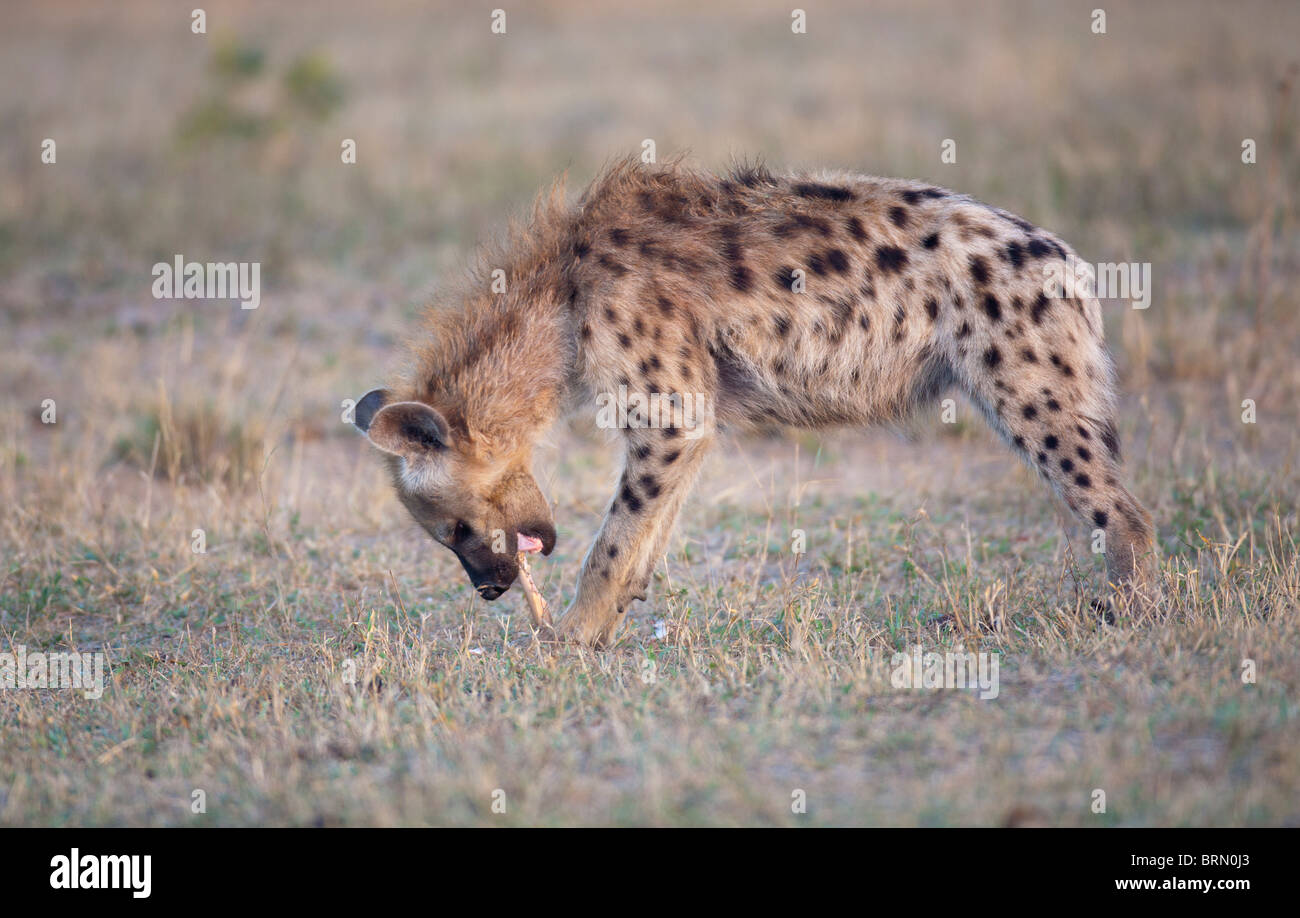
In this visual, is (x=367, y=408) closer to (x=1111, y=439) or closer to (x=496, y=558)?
(x=496, y=558)

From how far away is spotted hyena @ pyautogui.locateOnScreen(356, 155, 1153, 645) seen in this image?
215 inches

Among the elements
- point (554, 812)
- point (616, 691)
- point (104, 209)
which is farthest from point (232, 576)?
point (104, 209)

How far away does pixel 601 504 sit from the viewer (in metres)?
7.67

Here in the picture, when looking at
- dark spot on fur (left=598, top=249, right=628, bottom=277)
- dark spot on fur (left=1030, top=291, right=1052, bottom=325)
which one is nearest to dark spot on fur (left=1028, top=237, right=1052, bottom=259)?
dark spot on fur (left=1030, top=291, right=1052, bottom=325)

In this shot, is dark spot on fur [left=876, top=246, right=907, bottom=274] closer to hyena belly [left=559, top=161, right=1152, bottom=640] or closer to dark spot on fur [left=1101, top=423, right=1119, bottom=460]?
hyena belly [left=559, top=161, right=1152, bottom=640]

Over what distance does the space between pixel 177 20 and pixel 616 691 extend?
21.0m

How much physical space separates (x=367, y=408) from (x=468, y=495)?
0.53 meters

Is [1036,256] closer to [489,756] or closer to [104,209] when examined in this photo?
[489,756]

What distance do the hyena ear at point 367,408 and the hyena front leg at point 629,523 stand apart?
3.29 ft

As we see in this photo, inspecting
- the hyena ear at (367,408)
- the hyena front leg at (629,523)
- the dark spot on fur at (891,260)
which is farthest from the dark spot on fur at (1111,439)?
the hyena ear at (367,408)

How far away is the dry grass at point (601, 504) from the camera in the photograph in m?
4.32

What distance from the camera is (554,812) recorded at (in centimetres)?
404

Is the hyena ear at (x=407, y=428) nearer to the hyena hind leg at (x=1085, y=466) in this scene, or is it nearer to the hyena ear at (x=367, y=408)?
the hyena ear at (x=367, y=408)
